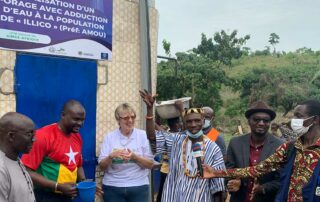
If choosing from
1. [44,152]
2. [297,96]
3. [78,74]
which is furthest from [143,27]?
[297,96]

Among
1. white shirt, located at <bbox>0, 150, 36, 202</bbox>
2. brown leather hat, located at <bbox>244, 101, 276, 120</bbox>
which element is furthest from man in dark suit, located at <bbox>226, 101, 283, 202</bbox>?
white shirt, located at <bbox>0, 150, 36, 202</bbox>

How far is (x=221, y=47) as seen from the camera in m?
33.1

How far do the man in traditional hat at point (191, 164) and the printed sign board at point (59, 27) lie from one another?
1478mm

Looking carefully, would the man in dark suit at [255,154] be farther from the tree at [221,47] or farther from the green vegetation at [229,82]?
the tree at [221,47]

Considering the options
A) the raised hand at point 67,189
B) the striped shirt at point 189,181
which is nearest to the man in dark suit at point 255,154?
the striped shirt at point 189,181

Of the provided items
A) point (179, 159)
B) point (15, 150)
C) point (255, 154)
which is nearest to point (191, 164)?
point (179, 159)

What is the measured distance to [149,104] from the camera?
3.86m

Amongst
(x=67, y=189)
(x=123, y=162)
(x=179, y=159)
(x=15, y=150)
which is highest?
(x=15, y=150)

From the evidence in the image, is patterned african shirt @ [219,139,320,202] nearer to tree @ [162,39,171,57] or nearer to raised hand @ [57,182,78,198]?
raised hand @ [57,182,78,198]

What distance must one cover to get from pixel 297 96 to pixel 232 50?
24.4 ft

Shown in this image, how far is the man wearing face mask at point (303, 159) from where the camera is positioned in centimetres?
326

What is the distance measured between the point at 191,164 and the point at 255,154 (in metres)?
0.77

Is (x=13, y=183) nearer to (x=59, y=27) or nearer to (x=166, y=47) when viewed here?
(x=59, y=27)

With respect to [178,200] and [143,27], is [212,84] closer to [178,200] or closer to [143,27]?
[143,27]
